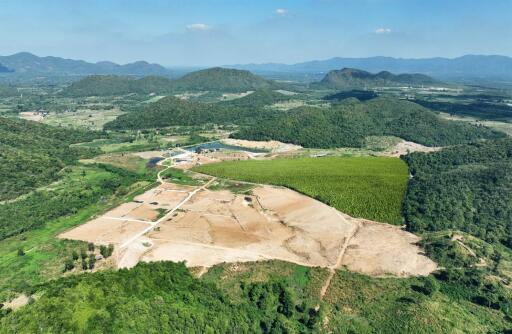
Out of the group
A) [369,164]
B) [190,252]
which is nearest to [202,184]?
[190,252]

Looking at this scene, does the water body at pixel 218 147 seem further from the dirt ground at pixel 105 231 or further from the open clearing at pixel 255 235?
the dirt ground at pixel 105 231

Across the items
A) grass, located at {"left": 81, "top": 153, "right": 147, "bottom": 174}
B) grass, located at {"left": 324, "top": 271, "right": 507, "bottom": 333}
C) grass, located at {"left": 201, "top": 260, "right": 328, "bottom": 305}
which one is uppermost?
grass, located at {"left": 81, "top": 153, "right": 147, "bottom": 174}

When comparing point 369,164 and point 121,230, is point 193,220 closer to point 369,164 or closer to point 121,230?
point 121,230

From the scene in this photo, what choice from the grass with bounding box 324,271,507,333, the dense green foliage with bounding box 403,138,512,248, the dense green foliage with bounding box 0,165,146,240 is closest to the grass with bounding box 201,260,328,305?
the grass with bounding box 324,271,507,333

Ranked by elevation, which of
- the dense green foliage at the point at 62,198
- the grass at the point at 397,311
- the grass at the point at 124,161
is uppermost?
the grass at the point at 124,161

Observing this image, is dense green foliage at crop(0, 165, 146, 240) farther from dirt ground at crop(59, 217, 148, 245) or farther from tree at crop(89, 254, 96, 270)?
tree at crop(89, 254, 96, 270)

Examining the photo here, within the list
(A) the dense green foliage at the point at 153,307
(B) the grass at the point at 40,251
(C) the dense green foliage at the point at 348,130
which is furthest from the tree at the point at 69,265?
(C) the dense green foliage at the point at 348,130
